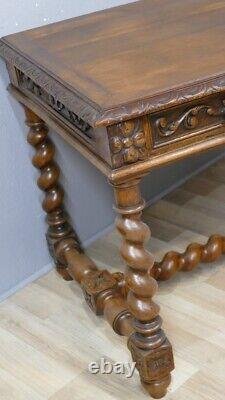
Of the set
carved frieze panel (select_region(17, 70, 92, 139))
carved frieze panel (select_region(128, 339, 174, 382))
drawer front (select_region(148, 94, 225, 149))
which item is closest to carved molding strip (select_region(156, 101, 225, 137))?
drawer front (select_region(148, 94, 225, 149))

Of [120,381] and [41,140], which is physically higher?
[41,140]

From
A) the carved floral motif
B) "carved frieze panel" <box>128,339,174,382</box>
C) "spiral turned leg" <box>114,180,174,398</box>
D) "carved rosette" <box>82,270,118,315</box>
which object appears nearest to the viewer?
the carved floral motif

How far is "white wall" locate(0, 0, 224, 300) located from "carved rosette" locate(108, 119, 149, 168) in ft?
1.57

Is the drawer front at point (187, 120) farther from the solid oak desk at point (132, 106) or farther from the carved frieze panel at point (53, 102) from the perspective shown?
the carved frieze panel at point (53, 102)

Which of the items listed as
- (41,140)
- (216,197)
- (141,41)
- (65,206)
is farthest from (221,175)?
(141,41)

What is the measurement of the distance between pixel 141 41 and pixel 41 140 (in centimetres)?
35

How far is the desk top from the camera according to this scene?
0.98 meters

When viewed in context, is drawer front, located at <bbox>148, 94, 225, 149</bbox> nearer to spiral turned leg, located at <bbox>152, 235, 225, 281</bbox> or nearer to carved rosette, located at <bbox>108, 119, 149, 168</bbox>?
carved rosette, located at <bbox>108, 119, 149, 168</bbox>

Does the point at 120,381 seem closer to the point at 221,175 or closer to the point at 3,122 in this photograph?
the point at 3,122

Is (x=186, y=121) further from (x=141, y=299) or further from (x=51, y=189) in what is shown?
(x=51, y=189)

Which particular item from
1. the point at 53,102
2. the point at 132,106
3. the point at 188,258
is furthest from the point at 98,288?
the point at 132,106

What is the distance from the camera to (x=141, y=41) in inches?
46.9

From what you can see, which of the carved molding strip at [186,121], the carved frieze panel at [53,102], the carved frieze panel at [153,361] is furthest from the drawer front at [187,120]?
the carved frieze panel at [153,361]

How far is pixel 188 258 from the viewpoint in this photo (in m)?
1.45
